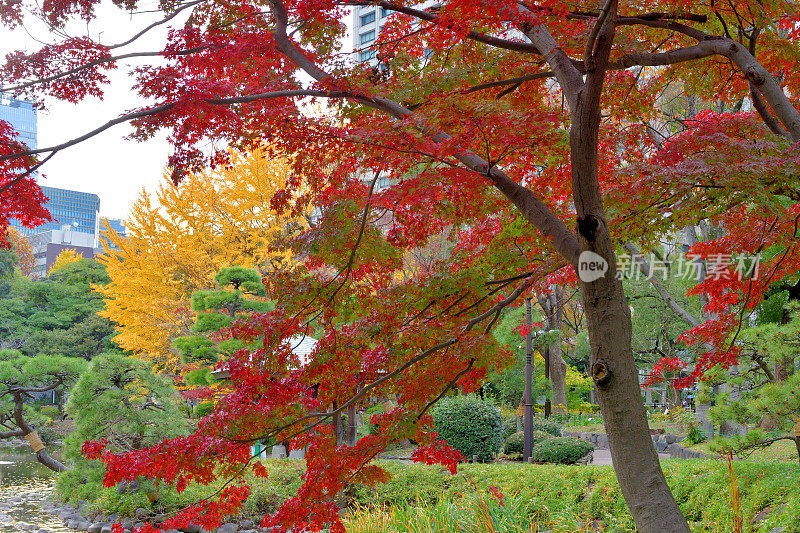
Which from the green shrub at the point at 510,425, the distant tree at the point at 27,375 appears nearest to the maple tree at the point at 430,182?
the distant tree at the point at 27,375

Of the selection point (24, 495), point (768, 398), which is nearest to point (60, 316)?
point (24, 495)

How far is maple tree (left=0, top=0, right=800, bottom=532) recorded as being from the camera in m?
3.10

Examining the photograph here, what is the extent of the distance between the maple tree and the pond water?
6.04 metres

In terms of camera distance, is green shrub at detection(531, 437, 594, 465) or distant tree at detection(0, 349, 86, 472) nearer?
distant tree at detection(0, 349, 86, 472)

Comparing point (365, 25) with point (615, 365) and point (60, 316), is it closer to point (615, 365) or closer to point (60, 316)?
point (60, 316)

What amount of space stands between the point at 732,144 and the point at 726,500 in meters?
3.38

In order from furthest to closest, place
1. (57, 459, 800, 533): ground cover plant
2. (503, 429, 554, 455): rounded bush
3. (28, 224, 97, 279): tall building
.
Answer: (28, 224, 97, 279): tall building → (503, 429, 554, 455): rounded bush → (57, 459, 800, 533): ground cover plant

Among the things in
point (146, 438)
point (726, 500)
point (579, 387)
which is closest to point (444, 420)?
point (146, 438)

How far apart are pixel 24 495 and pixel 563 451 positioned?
9.59 meters

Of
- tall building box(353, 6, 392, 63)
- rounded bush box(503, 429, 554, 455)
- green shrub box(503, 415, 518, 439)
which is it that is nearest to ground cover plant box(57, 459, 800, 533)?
rounded bush box(503, 429, 554, 455)

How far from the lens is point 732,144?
343cm

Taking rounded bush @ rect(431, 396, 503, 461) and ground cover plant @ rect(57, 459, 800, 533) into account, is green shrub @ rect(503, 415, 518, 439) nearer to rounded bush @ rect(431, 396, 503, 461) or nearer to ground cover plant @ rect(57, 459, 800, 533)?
rounded bush @ rect(431, 396, 503, 461)

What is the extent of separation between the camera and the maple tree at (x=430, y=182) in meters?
3.10

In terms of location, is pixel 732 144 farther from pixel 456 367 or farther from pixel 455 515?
pixel 455 515
